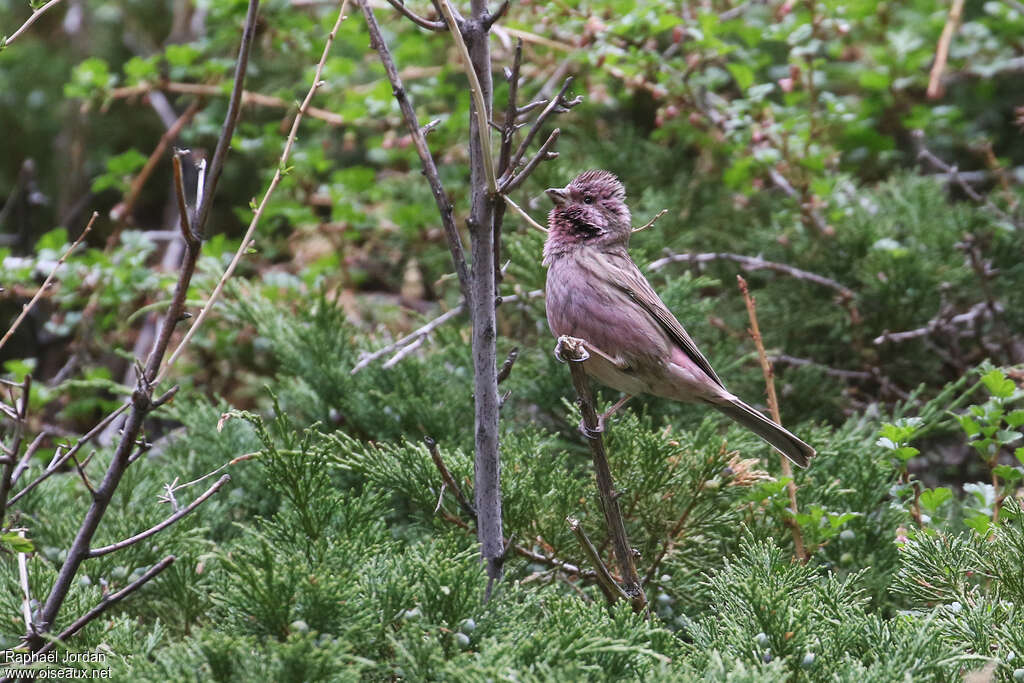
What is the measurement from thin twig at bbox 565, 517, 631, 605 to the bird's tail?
882mm

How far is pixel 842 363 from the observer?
448 centimetres

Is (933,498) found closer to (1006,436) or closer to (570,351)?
(1006,436)

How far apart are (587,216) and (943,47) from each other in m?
2.35

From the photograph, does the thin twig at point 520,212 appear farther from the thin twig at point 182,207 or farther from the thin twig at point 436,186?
the thin twig at point 182,207

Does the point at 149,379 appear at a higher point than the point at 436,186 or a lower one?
lower

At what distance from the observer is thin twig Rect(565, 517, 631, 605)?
7.70ft

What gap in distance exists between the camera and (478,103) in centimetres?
227

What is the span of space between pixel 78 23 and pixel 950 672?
6.42 metres

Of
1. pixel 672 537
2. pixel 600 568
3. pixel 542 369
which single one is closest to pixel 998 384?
pixel 672 537

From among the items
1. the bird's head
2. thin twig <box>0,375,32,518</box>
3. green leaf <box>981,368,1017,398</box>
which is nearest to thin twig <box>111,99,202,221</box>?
the bird's head

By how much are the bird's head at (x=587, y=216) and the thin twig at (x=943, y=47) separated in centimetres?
188

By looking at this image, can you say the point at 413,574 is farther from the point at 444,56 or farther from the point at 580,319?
the point at 444,56

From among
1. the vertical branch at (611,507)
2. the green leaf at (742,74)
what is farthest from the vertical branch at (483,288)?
the green leaf at (742,74)

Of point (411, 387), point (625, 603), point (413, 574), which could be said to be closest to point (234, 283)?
point (411, 387)
